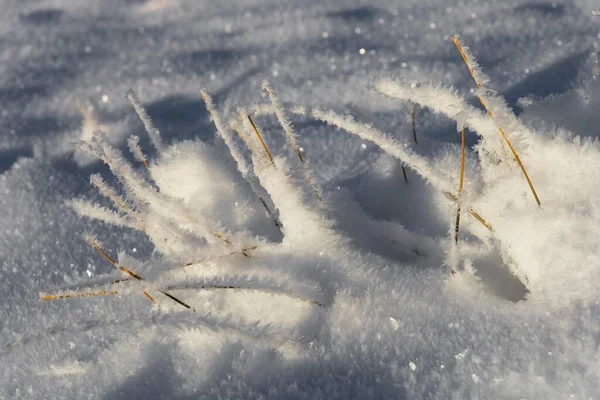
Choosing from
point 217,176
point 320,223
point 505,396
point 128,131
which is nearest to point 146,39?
point 128,131

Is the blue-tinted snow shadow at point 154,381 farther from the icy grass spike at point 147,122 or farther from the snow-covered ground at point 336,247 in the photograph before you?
the icy grass spike at point 147,122

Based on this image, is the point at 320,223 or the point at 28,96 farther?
the point at 28,96

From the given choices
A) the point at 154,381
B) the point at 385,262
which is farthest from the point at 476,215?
the point at 154,381

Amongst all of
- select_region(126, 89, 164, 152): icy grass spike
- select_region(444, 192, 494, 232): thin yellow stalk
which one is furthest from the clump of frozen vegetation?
select_region(126, 89, 164, 152): icy grass spike

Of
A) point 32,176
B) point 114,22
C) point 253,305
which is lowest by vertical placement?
point 32,176

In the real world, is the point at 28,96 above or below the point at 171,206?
below

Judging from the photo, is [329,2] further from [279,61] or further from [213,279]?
[213,279]

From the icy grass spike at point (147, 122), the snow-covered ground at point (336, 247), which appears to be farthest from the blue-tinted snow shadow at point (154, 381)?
the icy grass spike at point (147, 122)

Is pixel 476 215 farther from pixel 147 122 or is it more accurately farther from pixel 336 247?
pixel 147 122
